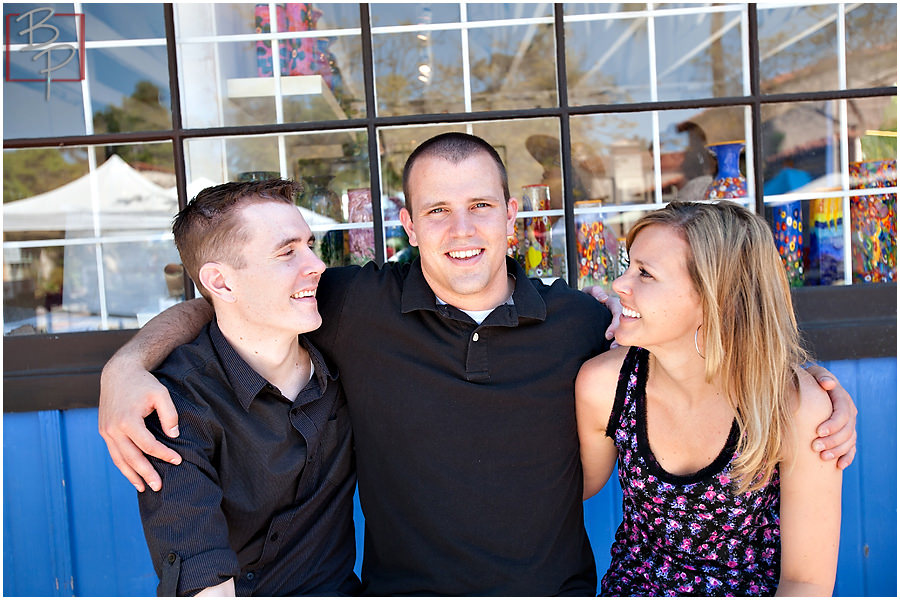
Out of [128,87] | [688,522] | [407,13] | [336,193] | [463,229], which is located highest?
[407,13]

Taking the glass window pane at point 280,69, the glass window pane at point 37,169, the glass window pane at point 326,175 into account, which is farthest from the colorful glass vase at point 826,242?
the glass window pane at point 37,169

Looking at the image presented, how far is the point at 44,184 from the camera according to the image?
9.64 ft

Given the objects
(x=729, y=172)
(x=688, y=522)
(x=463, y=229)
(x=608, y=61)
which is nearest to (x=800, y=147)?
(x=729, y=172)

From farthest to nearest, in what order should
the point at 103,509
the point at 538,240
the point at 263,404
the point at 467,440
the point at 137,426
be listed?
the point at 538,240
the point at 103,509
the point at 467,440
the point at 263,404
the point at 137,426

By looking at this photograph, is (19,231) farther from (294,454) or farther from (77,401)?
(294,454)

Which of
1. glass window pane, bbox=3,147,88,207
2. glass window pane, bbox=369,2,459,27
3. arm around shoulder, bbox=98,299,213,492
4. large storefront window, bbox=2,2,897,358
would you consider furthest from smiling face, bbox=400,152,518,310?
glass window pane, bbox=3,147,88,207

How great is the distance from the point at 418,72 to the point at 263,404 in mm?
1727

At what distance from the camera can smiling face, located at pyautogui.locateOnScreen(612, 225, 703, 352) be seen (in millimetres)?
1925

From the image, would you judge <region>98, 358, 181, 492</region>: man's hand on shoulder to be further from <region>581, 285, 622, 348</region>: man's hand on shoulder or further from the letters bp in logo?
the letters bp in logo

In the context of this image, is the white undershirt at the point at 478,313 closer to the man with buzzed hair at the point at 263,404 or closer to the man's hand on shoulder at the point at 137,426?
the man with buzzed hair at the point at 263,404

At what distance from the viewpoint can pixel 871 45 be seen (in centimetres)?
296

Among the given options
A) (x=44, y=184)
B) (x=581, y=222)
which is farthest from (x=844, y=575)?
(x=44, y=184)

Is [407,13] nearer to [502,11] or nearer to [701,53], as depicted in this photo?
[502,11]

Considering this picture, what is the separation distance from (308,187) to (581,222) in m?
1.15
